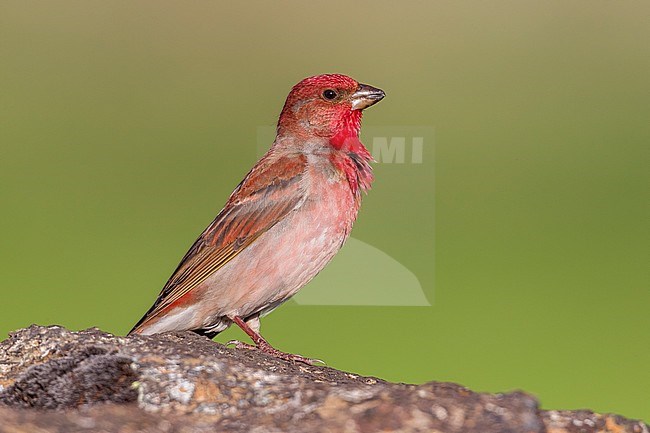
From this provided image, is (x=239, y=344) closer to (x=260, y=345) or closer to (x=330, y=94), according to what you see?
(x=260, y=345)

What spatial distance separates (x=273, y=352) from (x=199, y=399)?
1.61m

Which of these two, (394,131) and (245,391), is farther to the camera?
(394,131)

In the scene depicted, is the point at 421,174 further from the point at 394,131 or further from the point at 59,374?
the point at 59,374

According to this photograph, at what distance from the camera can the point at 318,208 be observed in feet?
16.3

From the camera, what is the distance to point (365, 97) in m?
5.30

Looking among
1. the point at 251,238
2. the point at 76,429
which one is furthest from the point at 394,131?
the point at 76,429

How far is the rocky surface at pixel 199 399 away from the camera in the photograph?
8.93 feet

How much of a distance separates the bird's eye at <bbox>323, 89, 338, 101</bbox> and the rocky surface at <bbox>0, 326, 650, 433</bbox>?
173cm

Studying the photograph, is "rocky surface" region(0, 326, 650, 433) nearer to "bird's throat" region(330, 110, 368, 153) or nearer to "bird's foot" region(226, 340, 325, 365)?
"bird's foot" region(226, 340, 325, 365)

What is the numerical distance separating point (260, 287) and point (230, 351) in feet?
2.44

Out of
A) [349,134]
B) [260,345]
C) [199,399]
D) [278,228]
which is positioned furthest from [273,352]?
[199,399]

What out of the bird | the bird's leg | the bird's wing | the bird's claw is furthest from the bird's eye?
the bird's claw

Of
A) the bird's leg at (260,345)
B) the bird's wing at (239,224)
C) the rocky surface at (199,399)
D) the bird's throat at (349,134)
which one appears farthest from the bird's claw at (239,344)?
the bird's throat at (349,134)

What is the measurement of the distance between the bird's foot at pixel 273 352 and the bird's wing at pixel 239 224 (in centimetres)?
37
